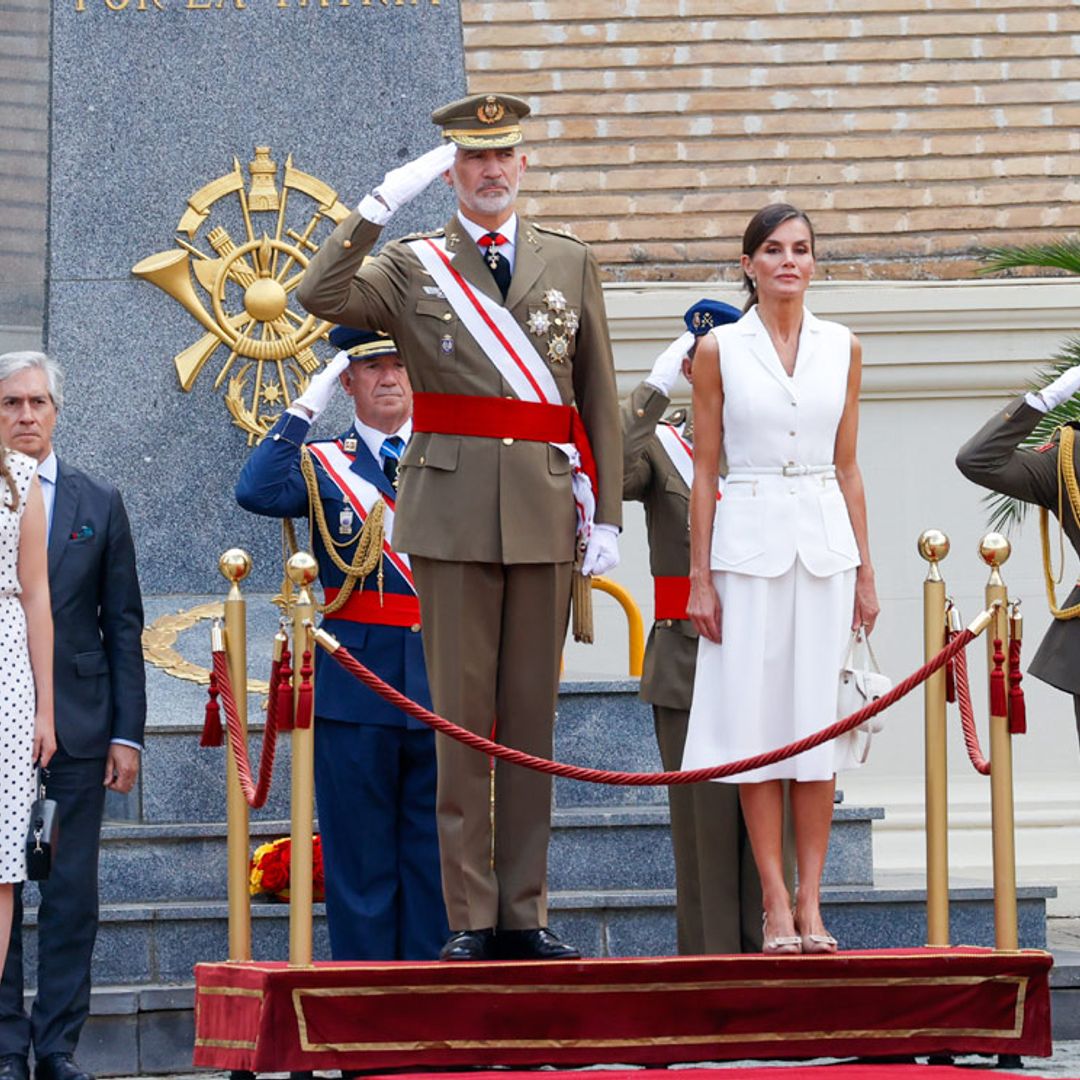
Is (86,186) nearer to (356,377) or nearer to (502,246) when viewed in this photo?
(356,377)

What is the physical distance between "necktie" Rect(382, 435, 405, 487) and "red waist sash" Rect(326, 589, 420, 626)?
1.02ft

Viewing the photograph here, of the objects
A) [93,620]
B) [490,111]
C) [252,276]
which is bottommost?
[93,620]

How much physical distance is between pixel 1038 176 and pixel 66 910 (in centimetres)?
673

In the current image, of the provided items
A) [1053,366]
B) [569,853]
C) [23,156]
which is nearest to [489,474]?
[569,853]

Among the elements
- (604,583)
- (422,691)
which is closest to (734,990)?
(422,691)

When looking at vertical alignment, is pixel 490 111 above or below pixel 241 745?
above

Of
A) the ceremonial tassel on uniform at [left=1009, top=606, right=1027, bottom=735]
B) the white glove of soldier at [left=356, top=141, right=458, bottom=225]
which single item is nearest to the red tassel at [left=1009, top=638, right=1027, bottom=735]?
the ceremonial tassel on uniform at [left=1009, top=606, right=1027, bottom=735]

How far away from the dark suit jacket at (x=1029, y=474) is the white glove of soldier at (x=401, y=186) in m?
1.75

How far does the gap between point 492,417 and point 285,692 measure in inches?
30.8

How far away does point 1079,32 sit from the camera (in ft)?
40.9

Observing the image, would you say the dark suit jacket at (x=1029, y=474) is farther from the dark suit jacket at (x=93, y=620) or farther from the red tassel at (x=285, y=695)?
the dark suit jacket at (x=93, y=620)

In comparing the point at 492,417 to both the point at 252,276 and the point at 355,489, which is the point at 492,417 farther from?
the point at 252,276

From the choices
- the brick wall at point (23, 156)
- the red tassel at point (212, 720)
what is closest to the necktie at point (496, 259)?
the red tassel at point (212, 720)

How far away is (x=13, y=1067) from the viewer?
22.5ft
